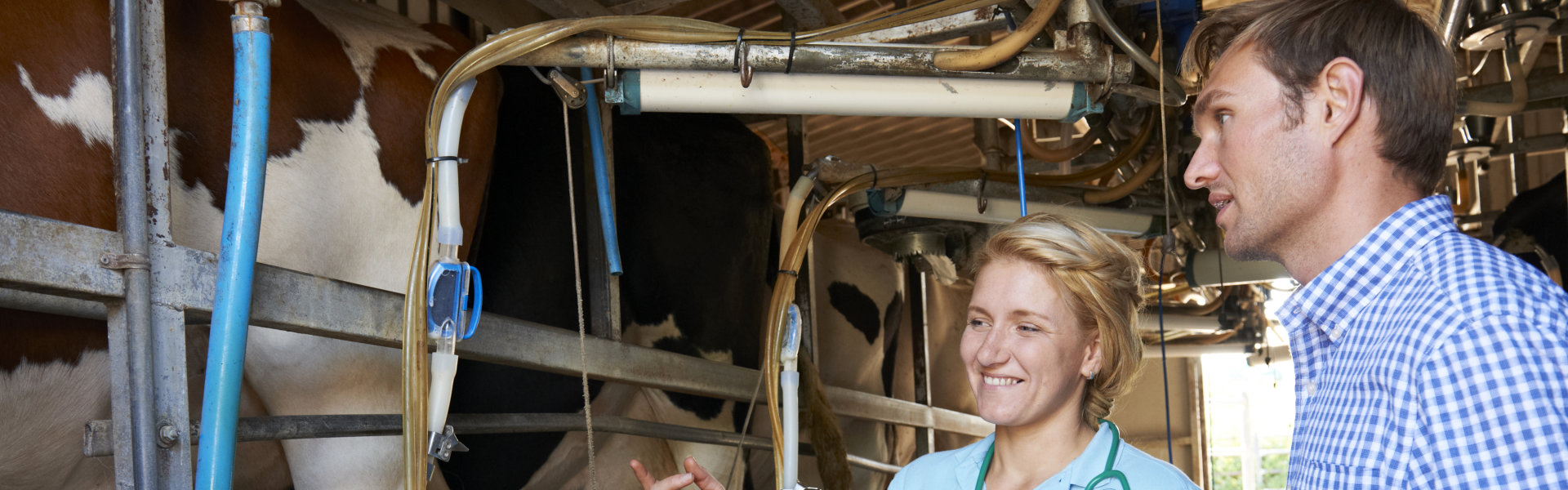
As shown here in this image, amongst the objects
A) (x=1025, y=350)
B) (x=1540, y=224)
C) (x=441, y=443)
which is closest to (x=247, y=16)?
(x=441, y=443)

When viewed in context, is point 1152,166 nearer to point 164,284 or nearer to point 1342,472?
point 1342,472

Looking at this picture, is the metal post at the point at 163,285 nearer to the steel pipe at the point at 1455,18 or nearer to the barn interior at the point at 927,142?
the barn interior at the point at 927,142

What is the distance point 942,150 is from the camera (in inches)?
314

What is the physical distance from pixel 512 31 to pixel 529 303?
1.43 m

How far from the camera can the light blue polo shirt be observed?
165 cm

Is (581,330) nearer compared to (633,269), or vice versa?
(581,330)

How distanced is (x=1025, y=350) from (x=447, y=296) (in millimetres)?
1031

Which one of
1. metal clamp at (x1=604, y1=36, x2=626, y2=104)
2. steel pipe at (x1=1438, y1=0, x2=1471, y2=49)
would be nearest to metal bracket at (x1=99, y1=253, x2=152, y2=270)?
metal clamp at (x1=604, y1=36, x2=626, y2=104)

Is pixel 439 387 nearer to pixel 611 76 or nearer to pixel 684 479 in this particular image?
pixel 684 479

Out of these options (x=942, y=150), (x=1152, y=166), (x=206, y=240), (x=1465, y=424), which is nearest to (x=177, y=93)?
(x=206, y=240)

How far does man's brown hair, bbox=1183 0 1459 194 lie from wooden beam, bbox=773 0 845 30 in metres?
2.19

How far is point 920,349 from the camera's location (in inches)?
245

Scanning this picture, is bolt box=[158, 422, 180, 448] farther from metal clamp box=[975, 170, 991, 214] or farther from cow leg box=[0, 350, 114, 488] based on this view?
metal clamp box=[975, 170, 991, 214]

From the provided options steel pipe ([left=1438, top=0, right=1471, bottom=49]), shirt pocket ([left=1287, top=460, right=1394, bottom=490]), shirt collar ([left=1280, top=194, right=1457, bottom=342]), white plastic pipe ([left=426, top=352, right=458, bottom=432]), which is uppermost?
steel pipe ([left=1438, top=0, right=1471, bottom=49])
